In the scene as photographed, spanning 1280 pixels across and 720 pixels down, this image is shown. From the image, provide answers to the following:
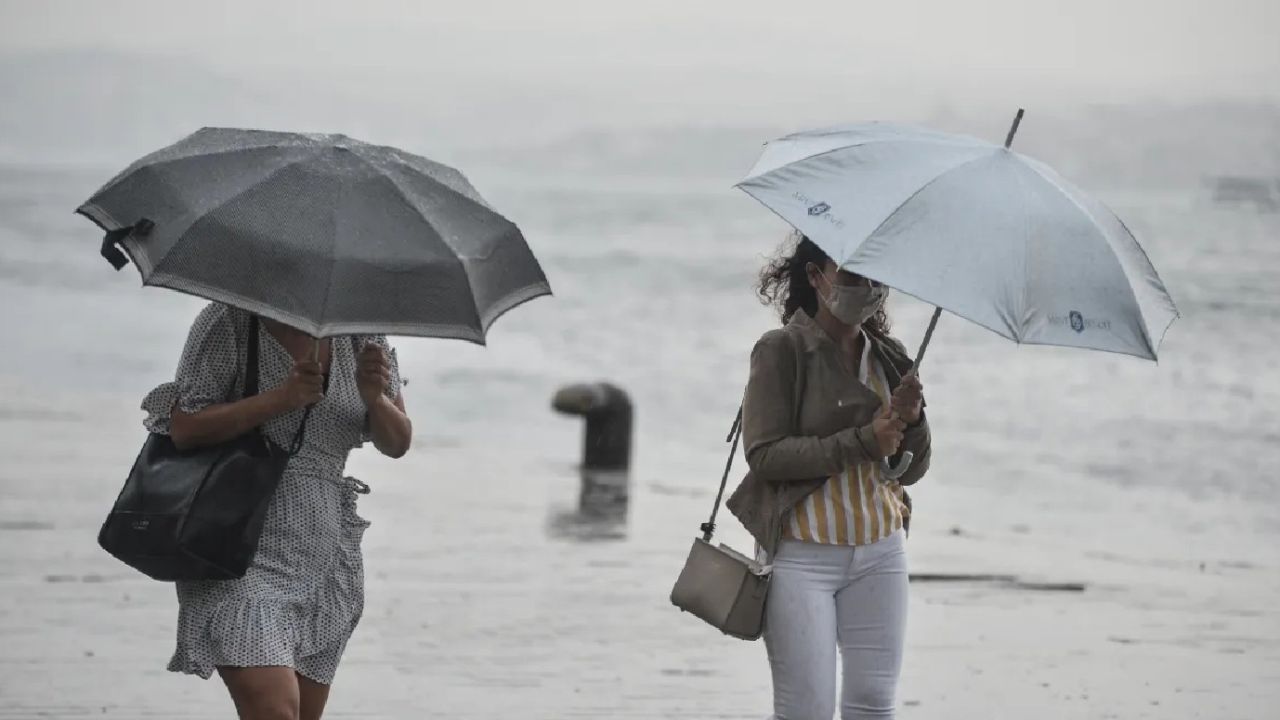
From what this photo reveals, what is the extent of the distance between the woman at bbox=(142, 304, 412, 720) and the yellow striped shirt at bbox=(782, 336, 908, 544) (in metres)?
0.91

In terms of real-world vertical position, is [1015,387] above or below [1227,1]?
below

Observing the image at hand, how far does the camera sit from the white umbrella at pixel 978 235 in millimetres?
4230

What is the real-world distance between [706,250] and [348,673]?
101 ft

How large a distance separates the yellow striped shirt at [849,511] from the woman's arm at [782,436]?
0.09 m

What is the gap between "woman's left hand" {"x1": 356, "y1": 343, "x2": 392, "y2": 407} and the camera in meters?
4.35

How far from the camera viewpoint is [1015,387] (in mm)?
22016

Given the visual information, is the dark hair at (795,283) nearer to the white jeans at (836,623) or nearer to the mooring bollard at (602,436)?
the white jeans at (836,623)

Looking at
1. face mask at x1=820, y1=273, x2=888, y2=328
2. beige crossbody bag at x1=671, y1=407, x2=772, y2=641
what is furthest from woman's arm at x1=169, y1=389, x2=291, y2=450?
face mask at x1=820, y1=273, x2=888, y2=328

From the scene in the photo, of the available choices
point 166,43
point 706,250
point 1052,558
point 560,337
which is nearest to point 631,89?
point 166,43

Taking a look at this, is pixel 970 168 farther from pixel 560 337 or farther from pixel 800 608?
pixel 560 337

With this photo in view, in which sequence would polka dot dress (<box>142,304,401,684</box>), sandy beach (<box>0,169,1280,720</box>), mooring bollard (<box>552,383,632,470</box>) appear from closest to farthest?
polka dot dress (<box>142,304,401,684</box>) → sandy beach (<box>0,169,1280,720</box>) → mooring bollard (<box>552,383,632,470</box>)

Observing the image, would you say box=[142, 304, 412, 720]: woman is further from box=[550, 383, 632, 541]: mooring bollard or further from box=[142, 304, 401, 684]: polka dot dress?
box=[550, 383, 632, 541]: mooring bollard

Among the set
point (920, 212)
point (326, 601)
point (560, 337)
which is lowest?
point (560, 337)

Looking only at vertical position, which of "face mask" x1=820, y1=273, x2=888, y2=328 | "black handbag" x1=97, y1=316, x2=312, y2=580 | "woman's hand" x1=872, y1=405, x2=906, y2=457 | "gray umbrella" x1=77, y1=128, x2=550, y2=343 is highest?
"gray umbrella" x1=77, y1=128, x2=550, y2=343
